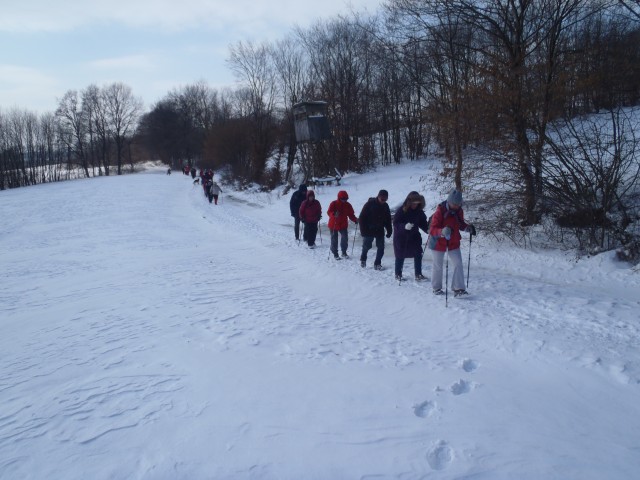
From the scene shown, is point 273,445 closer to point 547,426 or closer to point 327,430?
point 327,430

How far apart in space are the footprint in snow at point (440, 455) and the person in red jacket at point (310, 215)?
28.5ft

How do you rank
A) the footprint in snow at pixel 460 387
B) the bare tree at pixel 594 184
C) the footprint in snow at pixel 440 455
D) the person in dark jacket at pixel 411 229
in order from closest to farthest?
the footprint in snow at pixel 440 455
the footprint in snow at pixel 460 387
the person in dark jacket at pixel 411 229
the bare tree at pixel 594 184

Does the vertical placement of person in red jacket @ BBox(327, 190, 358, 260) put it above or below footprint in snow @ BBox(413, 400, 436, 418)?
above

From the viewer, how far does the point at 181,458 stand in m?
3.32

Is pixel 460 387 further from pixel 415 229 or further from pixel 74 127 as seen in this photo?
pixel 74 127

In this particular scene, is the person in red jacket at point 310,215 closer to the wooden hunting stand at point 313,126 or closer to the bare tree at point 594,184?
the bare tree at point 594,184

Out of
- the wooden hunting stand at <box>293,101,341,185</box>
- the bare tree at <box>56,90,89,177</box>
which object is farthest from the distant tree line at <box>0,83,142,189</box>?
the wooden hunting stand at <box>293,101,341,185</box>

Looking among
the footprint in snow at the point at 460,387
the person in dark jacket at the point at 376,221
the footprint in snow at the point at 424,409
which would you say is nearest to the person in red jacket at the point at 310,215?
the person in dark jacket at the point at 376,221

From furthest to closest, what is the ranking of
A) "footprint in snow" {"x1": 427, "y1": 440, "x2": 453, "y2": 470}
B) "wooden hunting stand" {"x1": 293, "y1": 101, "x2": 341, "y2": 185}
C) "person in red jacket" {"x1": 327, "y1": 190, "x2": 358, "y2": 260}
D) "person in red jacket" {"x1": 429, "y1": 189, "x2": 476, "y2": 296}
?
1. "wooden hunting stand" {"x1": 293, "y1": 101, "x2": 341, "y2": 185}
2. "person in red jacket" {"x1": 327, "y1": 190, "x2": 358, "y2": 260}
3. "person in red jacket" {"x1": 429, "y1": 189, "x2": 476, "y2": 296}
4. "footprint in snow" {"x1": 427, "y1": 440, "x2": 453, "y2": 470}

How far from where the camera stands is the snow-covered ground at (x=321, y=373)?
336 centimetres

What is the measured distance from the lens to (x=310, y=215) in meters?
11.9

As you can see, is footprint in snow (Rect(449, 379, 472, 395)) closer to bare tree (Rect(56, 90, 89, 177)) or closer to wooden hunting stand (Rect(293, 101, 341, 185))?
wooden hunting stand (Rect(293, 101, 341, 185))

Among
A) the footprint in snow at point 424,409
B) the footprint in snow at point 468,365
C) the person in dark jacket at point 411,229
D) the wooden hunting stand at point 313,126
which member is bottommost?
the footprint in snow at point 424,409

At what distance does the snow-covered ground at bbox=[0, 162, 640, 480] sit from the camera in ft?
11.0
